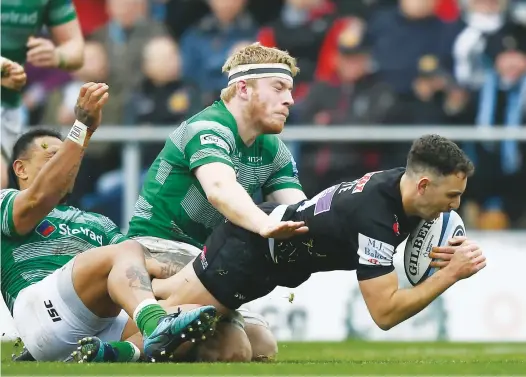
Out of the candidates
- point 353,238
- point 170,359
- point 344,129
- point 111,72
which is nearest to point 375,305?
point 353,238

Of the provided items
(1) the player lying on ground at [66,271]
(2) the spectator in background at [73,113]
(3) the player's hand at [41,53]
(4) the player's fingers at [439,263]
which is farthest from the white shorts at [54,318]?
(2) the spectator in background at [73,113]

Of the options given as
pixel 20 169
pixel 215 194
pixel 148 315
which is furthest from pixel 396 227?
pixel 20 169

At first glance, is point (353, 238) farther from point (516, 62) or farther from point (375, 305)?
point (516, 62)

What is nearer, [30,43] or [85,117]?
[85,117]

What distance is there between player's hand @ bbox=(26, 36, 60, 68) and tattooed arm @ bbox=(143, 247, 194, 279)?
261 cm

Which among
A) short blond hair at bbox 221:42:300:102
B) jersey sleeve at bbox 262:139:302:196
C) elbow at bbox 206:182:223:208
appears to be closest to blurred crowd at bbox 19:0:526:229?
jersey sleeve at bbox 262:139:302:196

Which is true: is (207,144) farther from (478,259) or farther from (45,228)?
(478,259)

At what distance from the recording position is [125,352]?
26.2 ft

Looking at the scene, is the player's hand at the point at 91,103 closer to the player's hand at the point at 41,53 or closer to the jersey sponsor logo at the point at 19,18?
the player's hand at the point at 41,53

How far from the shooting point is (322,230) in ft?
25.5

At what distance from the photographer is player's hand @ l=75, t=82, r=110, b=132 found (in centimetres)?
809

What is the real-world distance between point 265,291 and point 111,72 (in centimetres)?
672

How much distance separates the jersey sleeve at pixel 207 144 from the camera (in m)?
8.23

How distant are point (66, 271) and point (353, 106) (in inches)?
246
